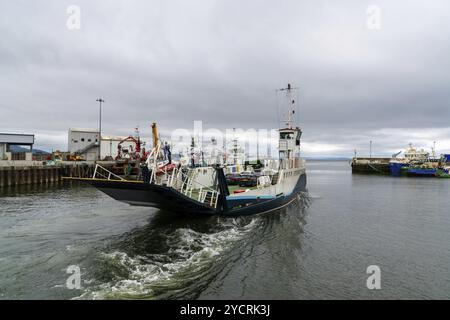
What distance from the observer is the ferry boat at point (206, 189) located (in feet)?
43.9

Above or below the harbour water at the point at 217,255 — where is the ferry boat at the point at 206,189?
above

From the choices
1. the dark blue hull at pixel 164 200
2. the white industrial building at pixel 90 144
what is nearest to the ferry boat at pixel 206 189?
the dark blue hull at pixel 164 200

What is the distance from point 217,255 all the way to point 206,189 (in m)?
8.99

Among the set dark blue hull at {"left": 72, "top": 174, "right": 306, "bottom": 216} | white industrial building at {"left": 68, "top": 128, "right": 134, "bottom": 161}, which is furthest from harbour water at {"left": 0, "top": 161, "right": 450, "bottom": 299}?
white industrial building at {"left": 68, "top": 128, "right": 134, "bottom": 161}

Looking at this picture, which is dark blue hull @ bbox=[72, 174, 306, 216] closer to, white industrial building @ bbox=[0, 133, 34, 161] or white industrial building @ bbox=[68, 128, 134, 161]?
white industrial building @ bbox=[0, 133, 34, 161]

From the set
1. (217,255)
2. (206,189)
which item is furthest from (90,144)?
(217,255)

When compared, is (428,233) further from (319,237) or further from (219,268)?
(219,268)

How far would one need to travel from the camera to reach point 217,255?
36.8ft

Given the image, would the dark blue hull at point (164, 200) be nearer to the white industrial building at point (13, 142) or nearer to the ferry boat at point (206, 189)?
the ferry boat at point (206, 189)

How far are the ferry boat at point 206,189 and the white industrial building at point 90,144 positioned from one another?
172 feet

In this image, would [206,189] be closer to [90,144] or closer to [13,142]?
[13,142]
